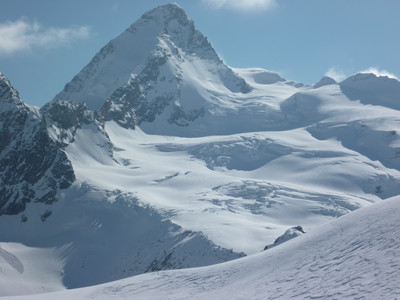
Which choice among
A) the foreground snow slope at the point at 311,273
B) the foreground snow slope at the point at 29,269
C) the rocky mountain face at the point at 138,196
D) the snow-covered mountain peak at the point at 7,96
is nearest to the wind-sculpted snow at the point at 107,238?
the rocky mountain face at the point at 138,196

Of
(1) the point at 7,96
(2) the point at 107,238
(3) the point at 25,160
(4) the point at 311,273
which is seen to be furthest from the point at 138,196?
(4) the point at 311,273

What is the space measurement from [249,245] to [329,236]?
2392 inches

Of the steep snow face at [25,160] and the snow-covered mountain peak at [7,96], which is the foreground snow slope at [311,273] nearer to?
the steep snow face at [25,160]

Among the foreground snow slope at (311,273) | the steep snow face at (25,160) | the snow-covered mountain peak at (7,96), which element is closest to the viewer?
the foreground snow slope at (311,273)

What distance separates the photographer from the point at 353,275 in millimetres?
36219

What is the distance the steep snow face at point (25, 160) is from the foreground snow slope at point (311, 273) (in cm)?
7988

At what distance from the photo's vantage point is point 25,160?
139 m

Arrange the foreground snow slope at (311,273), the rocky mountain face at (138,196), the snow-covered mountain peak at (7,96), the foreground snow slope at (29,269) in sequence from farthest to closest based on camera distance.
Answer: the snow-covered mountain peak at (7,96)
the rocky mountain face at (138,196)
the foreground snow slope at (29,269)
the foreground snow slope at (311,273)

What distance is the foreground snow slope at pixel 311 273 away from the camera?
115 ft

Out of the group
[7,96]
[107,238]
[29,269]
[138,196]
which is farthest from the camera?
[7,96]

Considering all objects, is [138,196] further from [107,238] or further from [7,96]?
[7,96]

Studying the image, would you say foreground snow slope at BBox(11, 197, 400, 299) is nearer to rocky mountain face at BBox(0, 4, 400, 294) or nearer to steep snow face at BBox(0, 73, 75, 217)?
rocky mountain face at BBox(0, 4, 400, 294)

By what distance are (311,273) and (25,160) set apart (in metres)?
109

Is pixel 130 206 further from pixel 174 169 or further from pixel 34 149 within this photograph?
pixel 174 169
